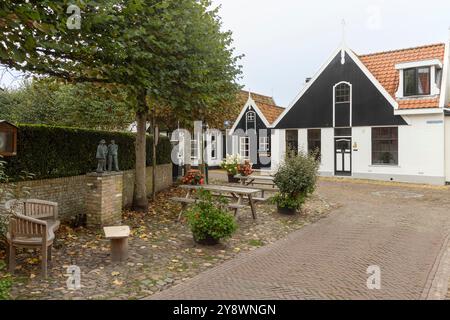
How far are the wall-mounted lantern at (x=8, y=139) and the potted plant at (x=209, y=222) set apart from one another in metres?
4.32

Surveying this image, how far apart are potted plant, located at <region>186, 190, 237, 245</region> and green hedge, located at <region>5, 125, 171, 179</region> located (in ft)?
14.0

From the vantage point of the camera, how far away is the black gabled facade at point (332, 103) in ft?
71.4

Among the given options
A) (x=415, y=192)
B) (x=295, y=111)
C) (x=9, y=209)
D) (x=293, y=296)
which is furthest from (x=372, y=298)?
(x=295, y=111)

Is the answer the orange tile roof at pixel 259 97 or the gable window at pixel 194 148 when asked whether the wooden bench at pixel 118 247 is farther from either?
the orange tile roof at pixel 259 97

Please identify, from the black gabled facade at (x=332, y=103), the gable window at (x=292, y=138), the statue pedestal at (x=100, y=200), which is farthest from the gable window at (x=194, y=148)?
the statue pedestal at (x=100, y=200)

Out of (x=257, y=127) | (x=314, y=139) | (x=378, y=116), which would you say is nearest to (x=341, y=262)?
(x=378, y=116)

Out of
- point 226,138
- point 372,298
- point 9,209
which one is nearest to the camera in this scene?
point 372,298

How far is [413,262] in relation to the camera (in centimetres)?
725

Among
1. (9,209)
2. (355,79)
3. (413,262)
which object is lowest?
(413,262)

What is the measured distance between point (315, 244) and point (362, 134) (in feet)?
51.1

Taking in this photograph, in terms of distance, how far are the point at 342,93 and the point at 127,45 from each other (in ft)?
59.2

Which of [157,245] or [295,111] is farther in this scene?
[295,111]
